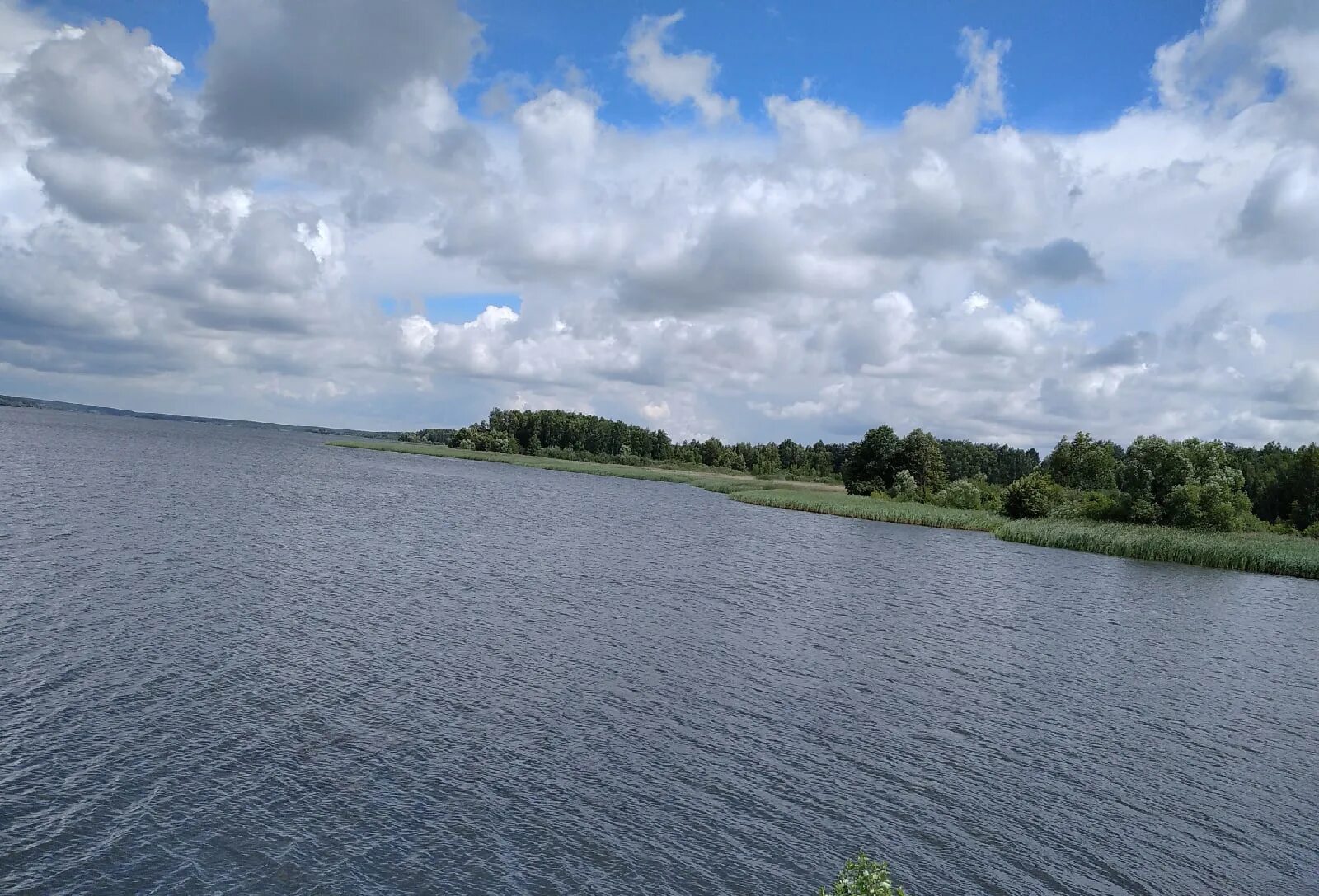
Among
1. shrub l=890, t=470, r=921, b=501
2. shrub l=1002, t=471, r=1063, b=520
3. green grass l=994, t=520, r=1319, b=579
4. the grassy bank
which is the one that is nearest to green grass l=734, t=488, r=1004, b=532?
shrub l=1002, t=471, r=1063, b=520

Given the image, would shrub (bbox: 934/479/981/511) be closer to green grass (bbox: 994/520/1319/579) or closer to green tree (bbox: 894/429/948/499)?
green tree (bbox: 894/429/948/499)

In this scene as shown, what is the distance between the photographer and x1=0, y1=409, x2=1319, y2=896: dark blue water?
14.0m

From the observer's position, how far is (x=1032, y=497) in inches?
3804

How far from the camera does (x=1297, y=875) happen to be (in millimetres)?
15758

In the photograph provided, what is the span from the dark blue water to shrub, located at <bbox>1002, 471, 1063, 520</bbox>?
179 ft

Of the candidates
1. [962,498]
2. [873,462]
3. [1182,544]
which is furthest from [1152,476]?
[873,462]

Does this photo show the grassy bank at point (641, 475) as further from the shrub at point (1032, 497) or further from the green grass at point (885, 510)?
the shrub at point (1032, 497)

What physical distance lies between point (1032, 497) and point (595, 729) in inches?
3502

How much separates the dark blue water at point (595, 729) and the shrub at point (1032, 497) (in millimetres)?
54706

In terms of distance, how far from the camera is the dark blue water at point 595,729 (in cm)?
1398

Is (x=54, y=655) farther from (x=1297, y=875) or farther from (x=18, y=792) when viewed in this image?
(x=1297, y=875)

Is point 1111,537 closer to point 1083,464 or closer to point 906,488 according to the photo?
point 906,488

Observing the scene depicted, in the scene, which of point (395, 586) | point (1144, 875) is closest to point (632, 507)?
point (395, 586)

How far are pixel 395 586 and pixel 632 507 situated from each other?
53.9m
